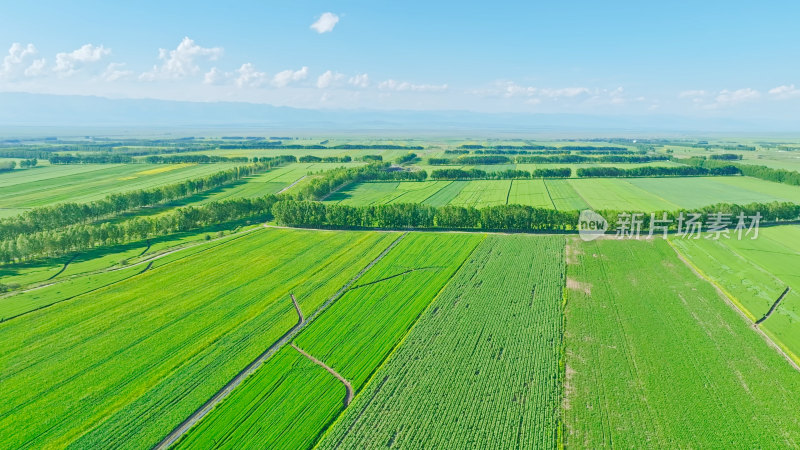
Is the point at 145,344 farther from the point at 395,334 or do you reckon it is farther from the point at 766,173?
the point at 766,173

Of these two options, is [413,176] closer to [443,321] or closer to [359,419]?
[443,321]

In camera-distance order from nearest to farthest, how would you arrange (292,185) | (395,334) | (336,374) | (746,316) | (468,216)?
(336,374) → (395,334) → (746,316) → (468,216) → (292,185)

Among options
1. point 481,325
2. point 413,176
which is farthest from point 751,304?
point 413,176

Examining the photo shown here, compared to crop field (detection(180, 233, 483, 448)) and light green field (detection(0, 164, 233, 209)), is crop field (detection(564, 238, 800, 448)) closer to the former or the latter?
crop field (detection(180, 233, 483, 448))

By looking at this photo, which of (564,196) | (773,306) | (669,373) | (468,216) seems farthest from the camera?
(564,196)

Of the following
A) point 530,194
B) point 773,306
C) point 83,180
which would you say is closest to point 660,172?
point 530,194

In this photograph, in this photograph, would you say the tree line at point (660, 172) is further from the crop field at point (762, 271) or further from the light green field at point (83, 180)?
the light green field at point (83, 180)

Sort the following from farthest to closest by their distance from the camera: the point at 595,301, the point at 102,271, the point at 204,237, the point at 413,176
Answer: the point at 413,176, the point at 204,237, the point at 102,271, the point at 595,301
